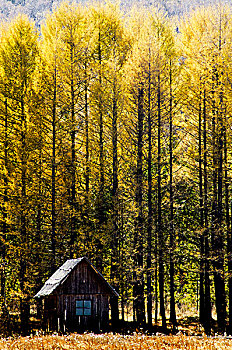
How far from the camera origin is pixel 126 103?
870 inches

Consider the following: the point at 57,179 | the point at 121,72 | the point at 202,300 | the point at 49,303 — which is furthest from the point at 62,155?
the point at 202,300

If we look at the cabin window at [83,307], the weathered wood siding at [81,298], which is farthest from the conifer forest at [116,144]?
the cabin window at [83,307]

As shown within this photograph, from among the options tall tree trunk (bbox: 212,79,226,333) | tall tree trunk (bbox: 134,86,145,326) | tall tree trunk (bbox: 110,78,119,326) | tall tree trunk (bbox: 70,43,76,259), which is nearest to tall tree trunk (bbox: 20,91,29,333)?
tall tree trunk (bbox: 70,43,76,259)

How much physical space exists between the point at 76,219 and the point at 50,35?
31.0 feet

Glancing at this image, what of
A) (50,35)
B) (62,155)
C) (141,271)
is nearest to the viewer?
(141,271)

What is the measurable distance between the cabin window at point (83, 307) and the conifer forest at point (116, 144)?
1394 mm

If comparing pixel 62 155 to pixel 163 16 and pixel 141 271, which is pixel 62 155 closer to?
pixel 141 271

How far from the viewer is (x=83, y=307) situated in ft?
66.2

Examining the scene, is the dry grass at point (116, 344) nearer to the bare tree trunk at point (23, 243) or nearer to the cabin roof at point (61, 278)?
the cabin roof at point (61, 278)

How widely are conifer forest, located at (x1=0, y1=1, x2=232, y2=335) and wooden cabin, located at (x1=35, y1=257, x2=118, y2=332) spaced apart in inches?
34.4

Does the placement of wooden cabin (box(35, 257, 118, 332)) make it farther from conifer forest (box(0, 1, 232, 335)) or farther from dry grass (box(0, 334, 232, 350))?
dry grass (box(0, 334, 232, 350))

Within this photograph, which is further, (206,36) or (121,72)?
(121,72)

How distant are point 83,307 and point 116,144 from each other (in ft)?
25.8

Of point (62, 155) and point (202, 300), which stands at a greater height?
point (62, 155)
